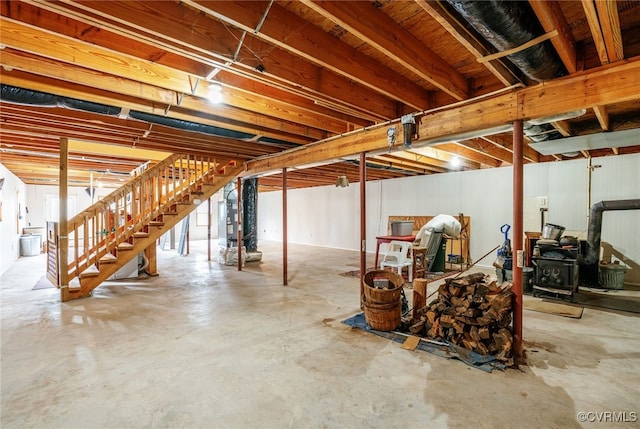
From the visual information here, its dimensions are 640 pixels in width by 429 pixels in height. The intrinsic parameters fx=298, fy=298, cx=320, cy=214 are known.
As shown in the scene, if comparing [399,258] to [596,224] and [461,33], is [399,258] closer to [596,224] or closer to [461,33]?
[596,224]

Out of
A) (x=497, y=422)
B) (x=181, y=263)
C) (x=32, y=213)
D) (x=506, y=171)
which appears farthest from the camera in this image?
(x=32, y=213)

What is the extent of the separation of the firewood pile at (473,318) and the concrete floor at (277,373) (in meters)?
0.27

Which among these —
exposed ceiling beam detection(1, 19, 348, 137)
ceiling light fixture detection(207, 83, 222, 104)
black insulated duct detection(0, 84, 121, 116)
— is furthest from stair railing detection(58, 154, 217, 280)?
ceiling light fixture detection(207, 83, 222, 104)

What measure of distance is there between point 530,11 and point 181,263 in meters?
8.09

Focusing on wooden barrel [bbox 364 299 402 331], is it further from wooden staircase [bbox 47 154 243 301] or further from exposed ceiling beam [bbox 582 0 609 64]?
wooden staircase [bbox 47 154 243 301]

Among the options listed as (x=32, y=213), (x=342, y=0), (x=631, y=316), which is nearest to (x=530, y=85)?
(x=342, y=0)

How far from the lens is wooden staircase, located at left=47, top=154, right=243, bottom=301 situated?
458cm

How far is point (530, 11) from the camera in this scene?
166 centimetres

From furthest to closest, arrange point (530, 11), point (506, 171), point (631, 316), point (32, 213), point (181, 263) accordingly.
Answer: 1. point (32, 213)
2. point (181, 263)
3. point (506, 171)
4. point (631, 316)
5. point (530, 11)

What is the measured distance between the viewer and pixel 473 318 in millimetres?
2793

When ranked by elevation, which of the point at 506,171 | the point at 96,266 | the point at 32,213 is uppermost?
the point at 506,171

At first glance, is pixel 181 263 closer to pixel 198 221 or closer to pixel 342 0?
pixel 198 221

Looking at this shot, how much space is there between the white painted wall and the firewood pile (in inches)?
327

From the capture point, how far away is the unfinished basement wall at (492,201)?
5.30m
